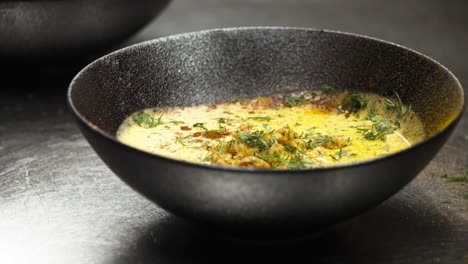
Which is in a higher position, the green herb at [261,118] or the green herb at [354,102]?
the green herb at [354,102]

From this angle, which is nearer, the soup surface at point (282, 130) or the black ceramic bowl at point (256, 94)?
the black ceramic bowl at point (256, 94)

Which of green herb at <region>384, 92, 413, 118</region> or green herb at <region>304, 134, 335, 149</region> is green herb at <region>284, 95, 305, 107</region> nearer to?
green herb at <region>384, 92, 413, 118</region>

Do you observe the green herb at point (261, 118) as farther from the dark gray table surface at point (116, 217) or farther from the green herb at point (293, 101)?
the dark gray table surface at point (116, 217)

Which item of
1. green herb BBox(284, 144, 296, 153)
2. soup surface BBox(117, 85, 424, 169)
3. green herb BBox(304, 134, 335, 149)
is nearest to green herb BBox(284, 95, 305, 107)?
soup surface BBox(117, 85, 424, 169)

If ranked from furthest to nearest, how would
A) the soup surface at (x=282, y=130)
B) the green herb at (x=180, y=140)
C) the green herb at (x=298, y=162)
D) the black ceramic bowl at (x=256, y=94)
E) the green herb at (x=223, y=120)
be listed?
the green herb at (x=223, y=120), the green herb at (x=180, y=140), the soup surface at (x=282, y=130), the green herb at (x=298, y=162), the black ceramic bowl at (x=256, y=94)

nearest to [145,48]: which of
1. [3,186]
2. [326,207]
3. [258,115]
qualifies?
[258,115]

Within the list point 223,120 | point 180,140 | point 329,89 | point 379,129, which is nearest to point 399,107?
point 379,129

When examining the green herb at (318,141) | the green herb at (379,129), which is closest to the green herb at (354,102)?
the green herb at (379,129)
